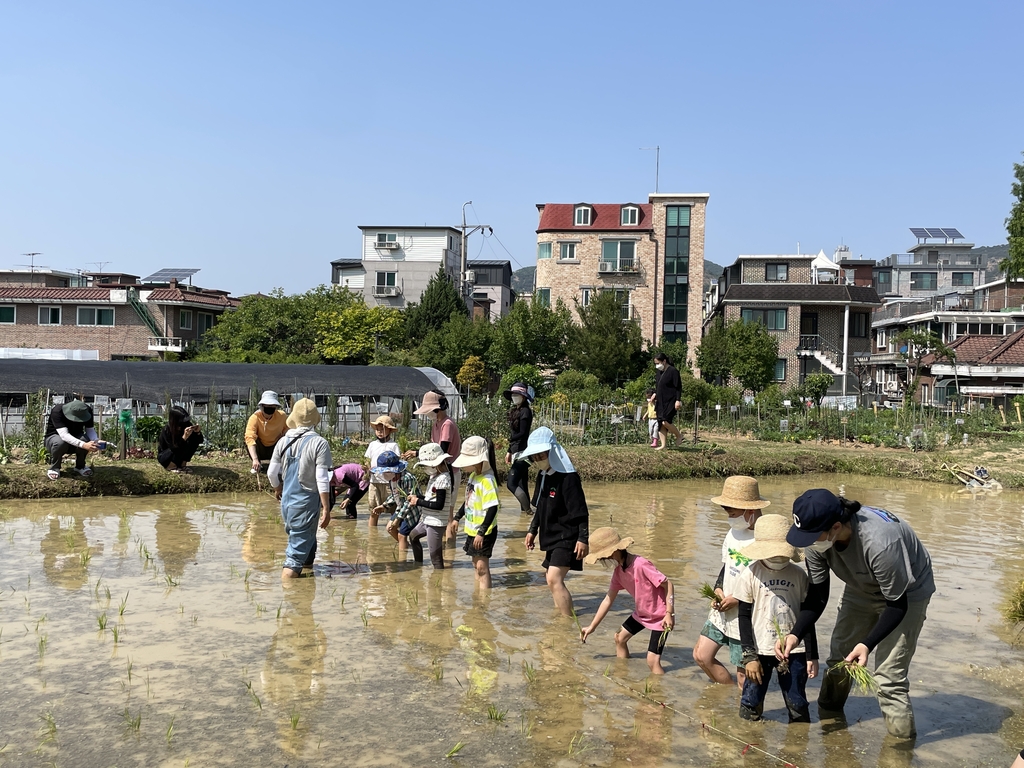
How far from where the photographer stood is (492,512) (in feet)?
26.6

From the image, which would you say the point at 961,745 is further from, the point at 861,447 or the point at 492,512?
the point at 861,447

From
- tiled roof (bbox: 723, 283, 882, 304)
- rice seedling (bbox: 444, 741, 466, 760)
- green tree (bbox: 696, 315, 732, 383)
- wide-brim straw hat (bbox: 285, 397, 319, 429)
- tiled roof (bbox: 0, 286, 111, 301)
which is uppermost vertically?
tiled roof (bbox: 723, 283, 882, 304)

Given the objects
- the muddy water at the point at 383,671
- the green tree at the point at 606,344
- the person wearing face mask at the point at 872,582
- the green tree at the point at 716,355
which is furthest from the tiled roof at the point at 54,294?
the person wearing face mask at the point at 872,582

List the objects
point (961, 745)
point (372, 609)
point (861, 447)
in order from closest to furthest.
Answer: point (961, 745), point (372, 609), point (861, 447)

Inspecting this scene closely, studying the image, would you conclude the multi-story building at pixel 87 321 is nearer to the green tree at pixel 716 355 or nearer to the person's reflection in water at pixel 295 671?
the green tree at pixel 716 355

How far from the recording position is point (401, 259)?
197 feet

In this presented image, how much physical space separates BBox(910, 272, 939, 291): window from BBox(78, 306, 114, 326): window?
66.9 metres

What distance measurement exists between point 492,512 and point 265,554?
3168mm

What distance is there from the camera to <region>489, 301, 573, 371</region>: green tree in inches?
1734

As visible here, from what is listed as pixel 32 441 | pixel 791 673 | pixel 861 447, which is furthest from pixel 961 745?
pixel 861 447

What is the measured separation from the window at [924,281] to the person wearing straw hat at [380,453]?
8224 cm

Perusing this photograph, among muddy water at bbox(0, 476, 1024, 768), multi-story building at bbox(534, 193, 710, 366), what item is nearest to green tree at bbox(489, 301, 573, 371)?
multi-story building at bbox(534, 193, 710, 366)

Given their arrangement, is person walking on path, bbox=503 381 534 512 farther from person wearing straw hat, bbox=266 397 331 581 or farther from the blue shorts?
the blue shorts

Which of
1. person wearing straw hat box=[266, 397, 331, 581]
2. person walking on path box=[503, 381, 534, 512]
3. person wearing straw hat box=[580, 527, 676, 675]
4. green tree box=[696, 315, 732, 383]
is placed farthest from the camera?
green tree box=[696, 315, 732, 383]
